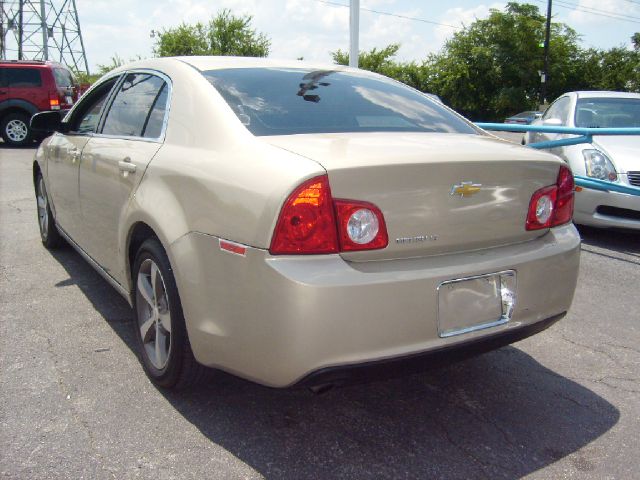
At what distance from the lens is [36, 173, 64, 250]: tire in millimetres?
5121

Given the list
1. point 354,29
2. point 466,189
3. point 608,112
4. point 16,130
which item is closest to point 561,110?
point 608,112

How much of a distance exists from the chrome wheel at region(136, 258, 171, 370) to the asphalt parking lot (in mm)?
181

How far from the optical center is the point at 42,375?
10.1ft

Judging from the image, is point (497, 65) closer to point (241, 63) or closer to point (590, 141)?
point (590, 141)

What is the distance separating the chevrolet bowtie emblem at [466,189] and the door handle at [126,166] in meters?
1.56

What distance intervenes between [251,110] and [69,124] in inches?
84.3

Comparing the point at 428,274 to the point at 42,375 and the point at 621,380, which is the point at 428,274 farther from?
the point at 42,375

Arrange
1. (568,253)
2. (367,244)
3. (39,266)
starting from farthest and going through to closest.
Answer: (39,266), (568,253), (367,244)

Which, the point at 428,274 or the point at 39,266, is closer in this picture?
the point at 428,274

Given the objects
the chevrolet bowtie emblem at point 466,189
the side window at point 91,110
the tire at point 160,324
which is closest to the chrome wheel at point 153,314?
the tire at point 160,324

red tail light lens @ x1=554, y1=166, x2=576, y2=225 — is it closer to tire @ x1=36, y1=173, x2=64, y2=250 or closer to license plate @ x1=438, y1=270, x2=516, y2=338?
license plate @ x1=438, y1=270, x2=516, y2=338

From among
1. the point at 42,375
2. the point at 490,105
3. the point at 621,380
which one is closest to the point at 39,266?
the point at 42,375

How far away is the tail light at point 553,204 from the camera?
267cm

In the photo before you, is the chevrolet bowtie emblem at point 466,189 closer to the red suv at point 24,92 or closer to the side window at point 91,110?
the side window at point 91,110
